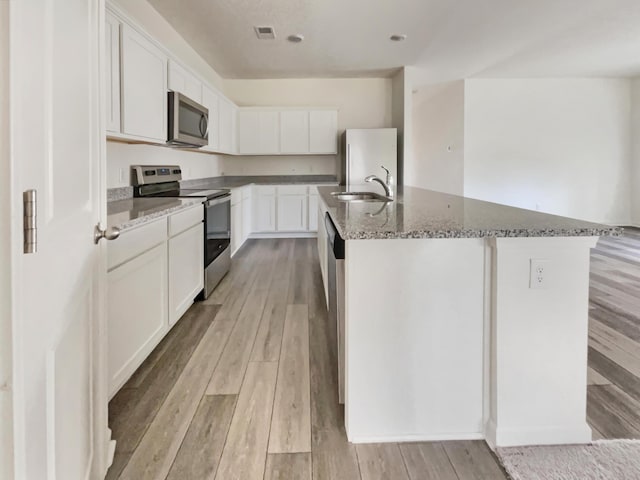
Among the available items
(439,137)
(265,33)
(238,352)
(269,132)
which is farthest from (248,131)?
(238,352)

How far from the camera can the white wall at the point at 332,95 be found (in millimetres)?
6844

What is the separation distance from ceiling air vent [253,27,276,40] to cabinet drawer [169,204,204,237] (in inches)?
94.0

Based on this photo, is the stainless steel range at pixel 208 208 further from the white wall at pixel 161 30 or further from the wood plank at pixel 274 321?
the white wall at pixel 161 30

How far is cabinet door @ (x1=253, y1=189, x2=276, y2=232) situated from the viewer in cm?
641

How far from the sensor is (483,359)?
1.63 m

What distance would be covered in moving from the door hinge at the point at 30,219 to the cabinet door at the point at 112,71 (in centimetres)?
179

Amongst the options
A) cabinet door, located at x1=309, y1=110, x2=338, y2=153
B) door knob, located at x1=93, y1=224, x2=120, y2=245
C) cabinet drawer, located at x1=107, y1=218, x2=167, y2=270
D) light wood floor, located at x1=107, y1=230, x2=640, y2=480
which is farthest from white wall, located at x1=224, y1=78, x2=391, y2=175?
door knob, located at x1=93, y1=224, x2=120, y2=245

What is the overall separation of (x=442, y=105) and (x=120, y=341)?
7510 mm

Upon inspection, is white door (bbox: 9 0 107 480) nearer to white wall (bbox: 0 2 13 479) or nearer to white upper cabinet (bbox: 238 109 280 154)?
white wall (bbox: 0 2 13 479)

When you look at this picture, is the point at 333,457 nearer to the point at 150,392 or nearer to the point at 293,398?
the point at 293,398

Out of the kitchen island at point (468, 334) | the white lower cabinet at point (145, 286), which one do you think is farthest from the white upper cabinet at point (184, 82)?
the kitchen island at point (468, 334)

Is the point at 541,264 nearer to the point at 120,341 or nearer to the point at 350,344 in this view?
the point at 350,344

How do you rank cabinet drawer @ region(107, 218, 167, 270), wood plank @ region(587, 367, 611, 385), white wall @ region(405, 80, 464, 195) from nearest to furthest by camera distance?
cabinet drawer @ region(107, 218, 167, 270) → wood plank @ region(587, 367, 611, 385) → white wall @ region(405, 80, 464, 195)

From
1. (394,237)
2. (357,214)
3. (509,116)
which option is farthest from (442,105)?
(394,237)
